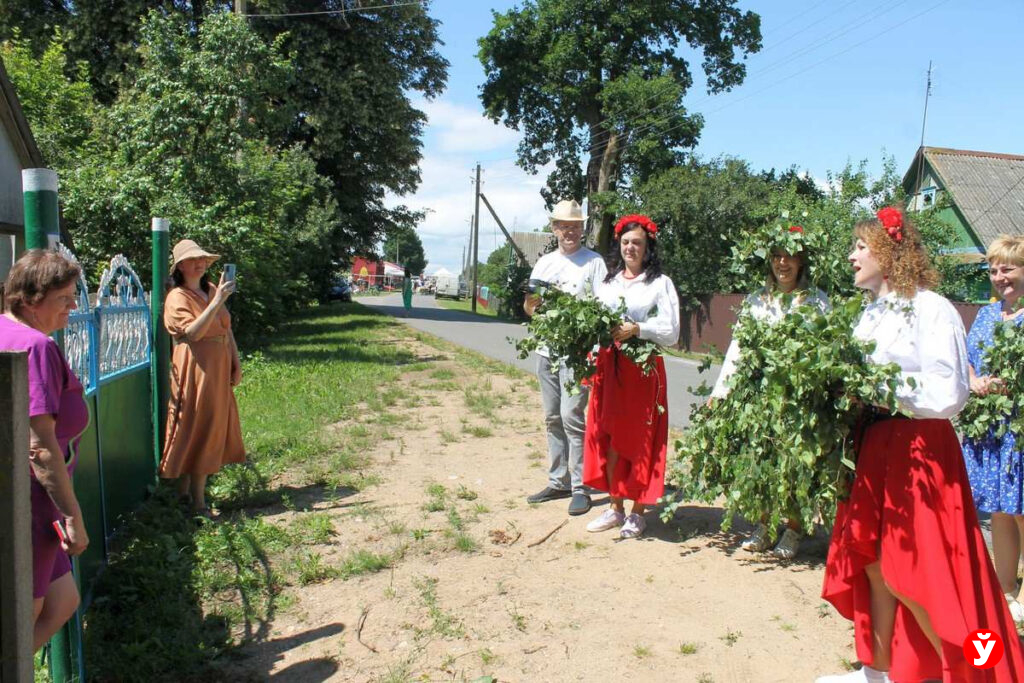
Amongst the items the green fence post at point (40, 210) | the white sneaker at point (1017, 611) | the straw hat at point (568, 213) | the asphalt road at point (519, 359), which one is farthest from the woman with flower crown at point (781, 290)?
the asphalt road at point (519, 359)

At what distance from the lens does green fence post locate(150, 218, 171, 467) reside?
593cm

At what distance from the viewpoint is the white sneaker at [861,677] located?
3197mm

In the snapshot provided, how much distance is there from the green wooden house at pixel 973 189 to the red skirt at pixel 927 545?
2709 cm

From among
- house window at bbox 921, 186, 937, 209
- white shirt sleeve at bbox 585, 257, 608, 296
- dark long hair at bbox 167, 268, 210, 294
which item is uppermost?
house window at bbox 921, 186, 937, 209

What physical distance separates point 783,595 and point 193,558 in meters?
3.25

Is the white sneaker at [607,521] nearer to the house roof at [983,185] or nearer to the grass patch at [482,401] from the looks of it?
the grass patch at [482,401]

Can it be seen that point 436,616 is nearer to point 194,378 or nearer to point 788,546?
point 788,546

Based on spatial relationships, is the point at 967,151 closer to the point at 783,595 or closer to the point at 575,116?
the point at 575,116

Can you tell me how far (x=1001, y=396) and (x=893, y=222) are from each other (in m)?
1.40

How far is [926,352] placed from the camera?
2943 millimetres

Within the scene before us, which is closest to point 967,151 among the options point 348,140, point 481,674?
point 348,140

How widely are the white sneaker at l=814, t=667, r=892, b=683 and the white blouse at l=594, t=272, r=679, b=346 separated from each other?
1967mm

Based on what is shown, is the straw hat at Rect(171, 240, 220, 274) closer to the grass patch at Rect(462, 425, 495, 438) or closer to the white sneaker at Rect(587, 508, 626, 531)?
the white sneaker at Rect(587, 508, 626, 531)

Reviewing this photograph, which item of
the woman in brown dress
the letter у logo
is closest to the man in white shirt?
the woman in brown dress
